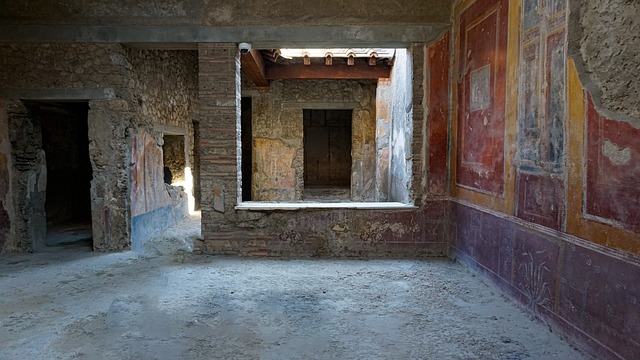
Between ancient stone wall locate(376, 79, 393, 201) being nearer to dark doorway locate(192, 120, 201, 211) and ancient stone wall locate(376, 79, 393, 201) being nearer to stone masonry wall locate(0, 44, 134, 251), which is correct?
dark doorway locate(192, 120, 201, 211)

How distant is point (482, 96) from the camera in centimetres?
395

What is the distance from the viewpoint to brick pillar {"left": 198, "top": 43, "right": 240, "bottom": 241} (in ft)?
15.8

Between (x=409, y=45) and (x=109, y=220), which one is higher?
(x=409, y=45)

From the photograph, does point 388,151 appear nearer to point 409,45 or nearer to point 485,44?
point 409,45

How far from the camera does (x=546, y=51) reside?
113 inches

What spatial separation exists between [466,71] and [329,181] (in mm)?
10143

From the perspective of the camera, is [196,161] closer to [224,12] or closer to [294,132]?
[294,132]

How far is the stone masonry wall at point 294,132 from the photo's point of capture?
949 cm

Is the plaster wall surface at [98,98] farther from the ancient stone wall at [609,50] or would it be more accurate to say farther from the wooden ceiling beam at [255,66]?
the ancient stone wall at [609,50]

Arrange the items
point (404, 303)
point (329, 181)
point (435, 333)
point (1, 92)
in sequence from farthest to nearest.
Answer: point (329, 181) → point (1, 92) → point (404, 303) → point (435, 333)

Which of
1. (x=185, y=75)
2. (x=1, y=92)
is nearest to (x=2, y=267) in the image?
(x=1, y=92)

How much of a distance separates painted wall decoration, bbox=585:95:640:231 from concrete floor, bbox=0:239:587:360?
3.13ft

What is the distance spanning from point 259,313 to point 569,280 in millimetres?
Result: 2283

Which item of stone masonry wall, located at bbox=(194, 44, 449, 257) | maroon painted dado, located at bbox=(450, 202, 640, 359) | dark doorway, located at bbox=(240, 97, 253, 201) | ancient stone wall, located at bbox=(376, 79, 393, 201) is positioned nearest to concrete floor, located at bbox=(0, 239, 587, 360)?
maroon painted dado, located at bbox=(450, 202, 640, 359)
